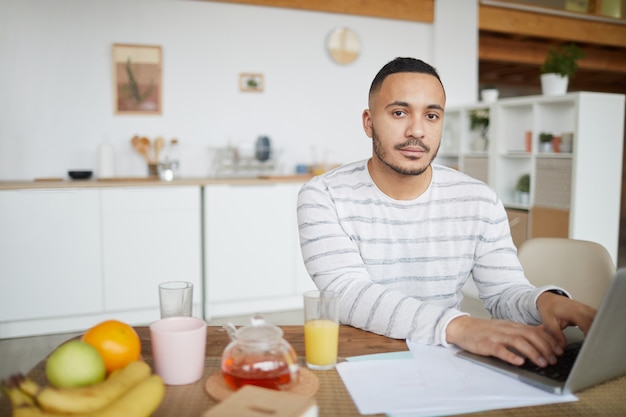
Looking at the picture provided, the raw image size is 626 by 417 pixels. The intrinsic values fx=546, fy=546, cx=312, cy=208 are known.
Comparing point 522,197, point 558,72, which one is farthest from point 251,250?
point 558,72

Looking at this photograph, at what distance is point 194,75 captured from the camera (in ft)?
13.2

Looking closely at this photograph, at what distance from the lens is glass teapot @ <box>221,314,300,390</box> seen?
0.82m

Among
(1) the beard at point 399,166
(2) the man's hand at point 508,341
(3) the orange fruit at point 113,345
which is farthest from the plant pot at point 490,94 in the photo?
(3) the orange fruit at point 113,345

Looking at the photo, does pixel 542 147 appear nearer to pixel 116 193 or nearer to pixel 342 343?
pixel 116 193

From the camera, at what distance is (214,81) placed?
4.07 meters

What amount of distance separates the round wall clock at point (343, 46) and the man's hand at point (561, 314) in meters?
3.54

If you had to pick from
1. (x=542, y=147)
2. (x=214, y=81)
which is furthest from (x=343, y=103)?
(x=542, y=147)

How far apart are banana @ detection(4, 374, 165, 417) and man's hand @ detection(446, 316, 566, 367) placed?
0.56 metres

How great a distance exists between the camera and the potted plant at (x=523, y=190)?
4.07 meters

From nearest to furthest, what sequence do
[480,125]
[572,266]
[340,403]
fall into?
1. [340,403]
2. [572,266]
3. [480,125]

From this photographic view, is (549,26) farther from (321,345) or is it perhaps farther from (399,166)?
(321,345)

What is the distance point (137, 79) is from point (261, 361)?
3449 millimetres

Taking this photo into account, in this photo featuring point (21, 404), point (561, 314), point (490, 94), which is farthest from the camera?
point (490, 94)

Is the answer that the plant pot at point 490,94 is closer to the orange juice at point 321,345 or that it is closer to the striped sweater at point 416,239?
the striped sweater at point 416,239
